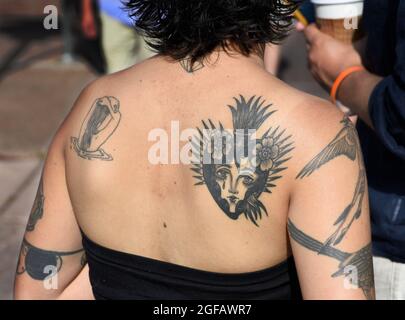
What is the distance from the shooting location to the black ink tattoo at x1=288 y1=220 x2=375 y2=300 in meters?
1.52

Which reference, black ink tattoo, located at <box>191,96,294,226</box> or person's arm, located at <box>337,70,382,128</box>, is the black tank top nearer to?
black ink tattoo, located at <box>191,96,294,226</box>

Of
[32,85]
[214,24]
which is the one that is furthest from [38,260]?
[32,85]

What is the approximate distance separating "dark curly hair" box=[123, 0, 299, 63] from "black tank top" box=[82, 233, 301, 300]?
48 centimetres

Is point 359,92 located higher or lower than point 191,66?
lower

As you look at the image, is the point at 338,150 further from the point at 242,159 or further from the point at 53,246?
the point at 53,246

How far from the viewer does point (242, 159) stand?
1.56 meters

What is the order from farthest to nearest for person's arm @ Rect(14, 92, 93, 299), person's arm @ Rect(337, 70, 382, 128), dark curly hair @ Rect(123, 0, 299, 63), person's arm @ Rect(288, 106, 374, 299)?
1. person's arm @ Rect(337, 70, 382, 128)
2. person's arm @ Rect(14, 92, 93, 299)
3. dark curly hair @ Rect(123, 0, 299, 63)
4. person's arm @ Rect(288, 106, 374, 299)

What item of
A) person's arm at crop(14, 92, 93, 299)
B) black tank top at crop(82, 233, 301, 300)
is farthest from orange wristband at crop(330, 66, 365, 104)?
person's arm at crop(14, 92, 93, 299)

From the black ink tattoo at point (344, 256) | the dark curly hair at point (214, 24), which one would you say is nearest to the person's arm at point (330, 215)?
the black ink tattoo at point (344, 256)

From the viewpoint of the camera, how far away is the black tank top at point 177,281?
1.62 metres

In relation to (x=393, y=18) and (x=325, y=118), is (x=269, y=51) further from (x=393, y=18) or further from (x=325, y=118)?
(x=325, y=118)

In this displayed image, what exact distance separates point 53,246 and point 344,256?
77cm
